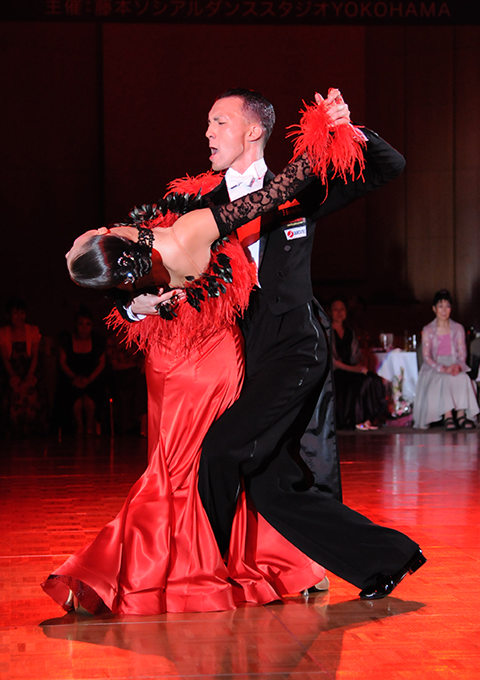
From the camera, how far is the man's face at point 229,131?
7.93 ft

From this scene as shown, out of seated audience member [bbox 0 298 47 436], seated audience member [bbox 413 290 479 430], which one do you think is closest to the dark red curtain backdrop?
seated audience member [bbox 0 298 47 436]

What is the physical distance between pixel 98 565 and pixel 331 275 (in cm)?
886

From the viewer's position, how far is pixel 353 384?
786cm

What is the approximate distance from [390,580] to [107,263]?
1.15 m

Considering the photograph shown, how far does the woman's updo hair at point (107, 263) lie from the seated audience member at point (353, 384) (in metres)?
5.82

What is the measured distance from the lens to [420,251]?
11039 millimetres

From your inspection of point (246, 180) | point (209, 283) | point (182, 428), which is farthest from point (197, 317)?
point (246, 180)

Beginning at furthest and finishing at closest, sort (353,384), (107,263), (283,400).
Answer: (353,384) < (283,400) < (107,263)

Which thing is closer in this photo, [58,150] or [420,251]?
[58,150]

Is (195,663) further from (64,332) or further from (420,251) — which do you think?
(420,251)

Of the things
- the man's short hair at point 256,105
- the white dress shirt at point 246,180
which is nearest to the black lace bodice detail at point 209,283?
the white dress shirt at point 246,180

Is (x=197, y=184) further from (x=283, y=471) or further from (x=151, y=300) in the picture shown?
(x=283, y=471)

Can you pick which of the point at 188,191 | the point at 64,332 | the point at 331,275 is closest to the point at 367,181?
the point at 188,191

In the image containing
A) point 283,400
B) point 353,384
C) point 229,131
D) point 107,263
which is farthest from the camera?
point 353,384
